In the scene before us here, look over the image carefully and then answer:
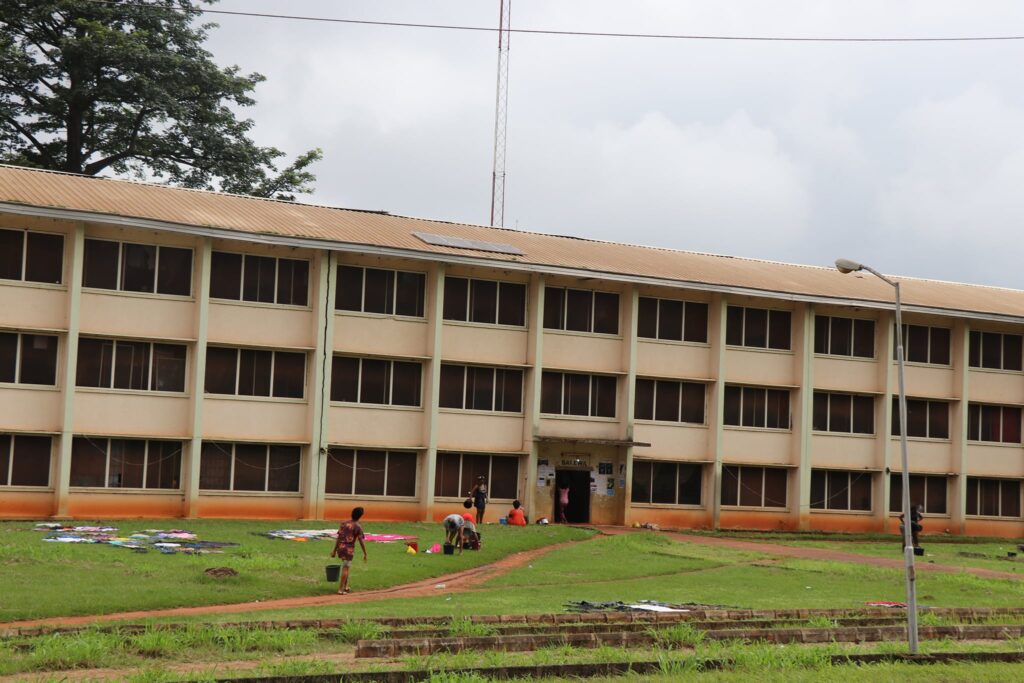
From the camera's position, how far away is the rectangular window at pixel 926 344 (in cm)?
5356

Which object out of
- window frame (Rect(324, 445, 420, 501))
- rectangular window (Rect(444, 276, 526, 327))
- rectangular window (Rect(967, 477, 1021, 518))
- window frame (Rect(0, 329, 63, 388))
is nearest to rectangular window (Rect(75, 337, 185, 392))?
window frame (Rect(0, 329, 63, 388))

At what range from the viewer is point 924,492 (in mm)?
53969

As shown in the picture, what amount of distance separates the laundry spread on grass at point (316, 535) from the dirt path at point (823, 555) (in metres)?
9.94

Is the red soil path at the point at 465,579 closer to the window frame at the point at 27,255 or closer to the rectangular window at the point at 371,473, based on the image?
the rectangular window at the point at 371,473

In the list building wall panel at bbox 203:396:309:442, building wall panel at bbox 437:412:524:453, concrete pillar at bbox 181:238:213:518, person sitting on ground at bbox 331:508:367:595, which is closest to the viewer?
person sitting on ground at bbox 331:508:367:595

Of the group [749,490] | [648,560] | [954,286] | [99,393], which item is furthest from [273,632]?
[954,286]

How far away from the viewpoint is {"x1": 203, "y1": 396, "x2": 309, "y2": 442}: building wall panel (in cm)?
4219

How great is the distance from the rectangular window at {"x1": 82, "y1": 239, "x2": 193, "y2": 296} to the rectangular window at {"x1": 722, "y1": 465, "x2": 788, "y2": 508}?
21.9 m

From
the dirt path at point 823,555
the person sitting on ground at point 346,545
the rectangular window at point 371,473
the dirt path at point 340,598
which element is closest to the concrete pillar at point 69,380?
the rectangular window at point 371,473

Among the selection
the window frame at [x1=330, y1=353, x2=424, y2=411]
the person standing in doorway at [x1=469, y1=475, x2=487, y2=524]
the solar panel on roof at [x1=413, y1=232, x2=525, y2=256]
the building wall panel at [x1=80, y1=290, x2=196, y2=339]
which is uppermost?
the solar panel on roof at [x1=413, y1=232, x2=525, y2=256]

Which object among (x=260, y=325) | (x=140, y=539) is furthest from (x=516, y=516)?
(x=140, y=539)

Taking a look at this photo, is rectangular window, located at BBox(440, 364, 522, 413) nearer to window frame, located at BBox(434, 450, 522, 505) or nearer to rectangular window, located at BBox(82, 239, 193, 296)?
window frame, located at BBox(434, 450, 522, 505)

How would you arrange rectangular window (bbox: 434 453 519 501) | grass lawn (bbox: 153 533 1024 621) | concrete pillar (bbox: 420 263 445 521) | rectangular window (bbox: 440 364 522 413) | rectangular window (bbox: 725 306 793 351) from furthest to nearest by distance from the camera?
rectangular window (bbox: 725 306 793 351) < rectangular window (bbox: 440 364 522 413) < rectangular window (bbox: 434 453 519 501) < concrete pillar (bbox: 420 263 445 521) < grass lawn (bbox: 153 533 1024 621)

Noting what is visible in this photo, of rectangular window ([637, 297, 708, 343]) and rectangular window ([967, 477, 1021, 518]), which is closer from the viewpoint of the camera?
rectangular window ([637, 297, 708, 343])
